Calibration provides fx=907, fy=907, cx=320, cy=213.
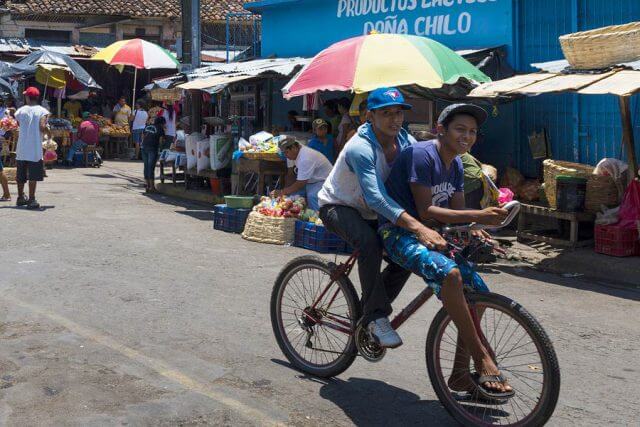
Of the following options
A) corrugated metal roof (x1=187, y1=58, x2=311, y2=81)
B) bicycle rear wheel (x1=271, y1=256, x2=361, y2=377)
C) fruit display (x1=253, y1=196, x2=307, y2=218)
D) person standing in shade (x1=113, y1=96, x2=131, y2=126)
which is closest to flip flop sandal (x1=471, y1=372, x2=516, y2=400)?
bicycle rear wheel (x1=271, y1=256, x2=361, y2=377)

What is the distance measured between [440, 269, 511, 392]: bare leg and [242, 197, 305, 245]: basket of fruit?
22.4ft

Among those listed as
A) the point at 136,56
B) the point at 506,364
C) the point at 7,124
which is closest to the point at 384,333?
the point at 506,364

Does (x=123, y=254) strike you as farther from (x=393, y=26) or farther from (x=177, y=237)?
(x=393, y=26)

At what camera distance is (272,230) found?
1151 centimetres

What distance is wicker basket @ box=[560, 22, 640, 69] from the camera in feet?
32.8

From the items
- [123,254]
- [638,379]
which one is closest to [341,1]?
[123,254]

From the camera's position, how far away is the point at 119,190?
1788 centimetres

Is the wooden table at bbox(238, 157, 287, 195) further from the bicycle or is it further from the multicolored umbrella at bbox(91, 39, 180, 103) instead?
the multicolored umbrella at bbox(91, 39, 180, 103)

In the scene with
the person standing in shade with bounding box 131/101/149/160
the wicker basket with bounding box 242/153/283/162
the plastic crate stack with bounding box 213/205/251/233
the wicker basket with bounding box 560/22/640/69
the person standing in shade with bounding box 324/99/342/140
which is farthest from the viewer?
the person standing in shade with bounding box 131/101/149/160

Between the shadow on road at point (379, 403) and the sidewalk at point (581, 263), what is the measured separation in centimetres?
479

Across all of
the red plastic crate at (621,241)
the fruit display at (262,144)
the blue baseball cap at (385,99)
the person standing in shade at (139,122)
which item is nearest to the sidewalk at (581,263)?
the red plastic crate at (621,241)

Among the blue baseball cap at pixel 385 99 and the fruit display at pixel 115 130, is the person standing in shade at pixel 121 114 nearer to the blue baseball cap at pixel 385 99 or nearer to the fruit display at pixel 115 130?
the fruit display at pixel 115 130

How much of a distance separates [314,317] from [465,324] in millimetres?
1389

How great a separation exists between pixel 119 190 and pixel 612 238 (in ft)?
34.7
